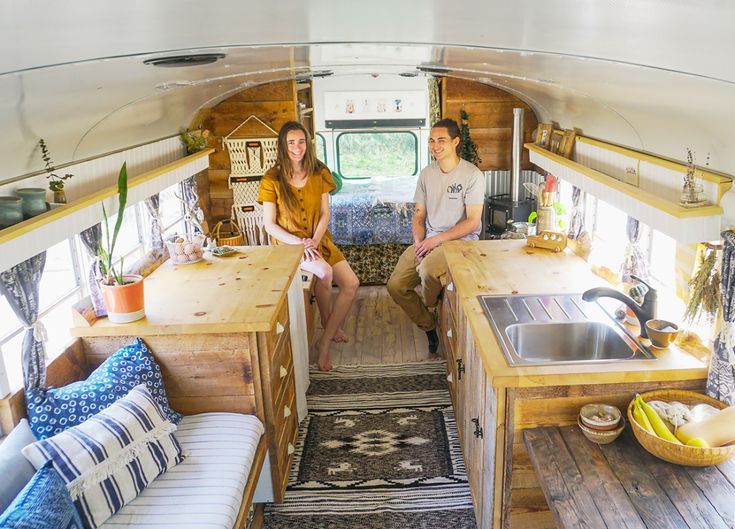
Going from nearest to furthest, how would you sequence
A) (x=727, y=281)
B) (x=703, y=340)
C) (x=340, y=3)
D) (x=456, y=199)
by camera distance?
(x=340, y=3) < (x=727, y=281) < (x=703, y=340) < (x=456, y=199)

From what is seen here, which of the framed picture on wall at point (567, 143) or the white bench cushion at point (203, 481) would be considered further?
the framed picture on wall at point (567, 143)

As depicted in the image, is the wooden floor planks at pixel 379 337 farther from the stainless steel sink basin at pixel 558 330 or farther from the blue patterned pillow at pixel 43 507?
the blue patterned pillow at pixel 43 507

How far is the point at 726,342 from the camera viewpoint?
2.11 m

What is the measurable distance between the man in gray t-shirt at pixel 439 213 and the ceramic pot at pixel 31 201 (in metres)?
2.30

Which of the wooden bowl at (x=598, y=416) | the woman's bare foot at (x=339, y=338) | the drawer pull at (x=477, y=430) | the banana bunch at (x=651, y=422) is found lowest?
the woman's bare foot at (x=339, y=338)

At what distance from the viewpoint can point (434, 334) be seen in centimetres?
451

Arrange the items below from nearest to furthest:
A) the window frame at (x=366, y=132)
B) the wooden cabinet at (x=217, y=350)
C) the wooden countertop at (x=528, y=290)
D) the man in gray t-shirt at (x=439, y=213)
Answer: the wooden countertop at (x=528, y=290) < the wooden cabinet at (x=217, y=350) < the man in gray t-shirt at (x=439, y=213) < the window frame at (x=366, y=132)

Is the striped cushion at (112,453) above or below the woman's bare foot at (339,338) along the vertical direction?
above

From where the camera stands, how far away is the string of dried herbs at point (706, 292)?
2264 millimetres

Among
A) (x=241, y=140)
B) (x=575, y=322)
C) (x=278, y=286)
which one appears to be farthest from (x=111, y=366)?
(x=241, y=140)

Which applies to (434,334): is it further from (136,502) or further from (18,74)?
(18,74)

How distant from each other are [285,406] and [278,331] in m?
0.39

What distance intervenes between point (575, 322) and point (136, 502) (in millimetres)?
1812

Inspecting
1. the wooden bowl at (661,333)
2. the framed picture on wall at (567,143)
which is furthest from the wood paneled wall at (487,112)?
the wooden bowl at (661,333)
